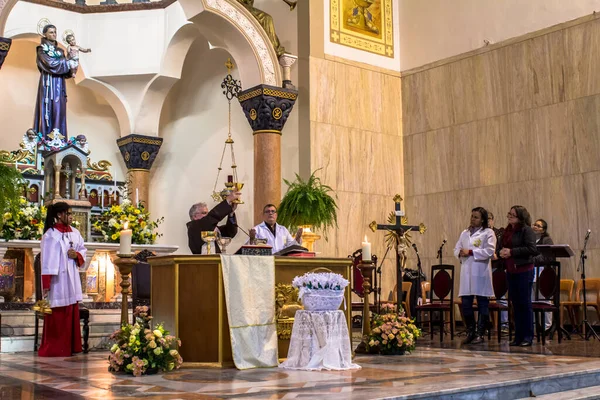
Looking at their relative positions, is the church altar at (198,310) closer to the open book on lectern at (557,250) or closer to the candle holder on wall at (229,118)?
the open book on lectern at (557,250)

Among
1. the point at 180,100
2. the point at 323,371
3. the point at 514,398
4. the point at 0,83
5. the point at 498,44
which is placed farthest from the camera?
the point at 180,100

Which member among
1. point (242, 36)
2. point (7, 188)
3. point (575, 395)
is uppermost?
point (242, 36)

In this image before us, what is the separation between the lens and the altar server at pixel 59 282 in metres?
7.70

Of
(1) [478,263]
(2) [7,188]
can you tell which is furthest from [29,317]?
(1) [478,263]

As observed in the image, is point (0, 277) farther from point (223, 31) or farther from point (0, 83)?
point (0, 83)

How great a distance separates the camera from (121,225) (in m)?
10.1

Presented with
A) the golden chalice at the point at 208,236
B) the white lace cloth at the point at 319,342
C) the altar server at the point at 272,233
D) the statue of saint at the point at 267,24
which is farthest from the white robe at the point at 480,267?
the statue of saint at the point at 267,24

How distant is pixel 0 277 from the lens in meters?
9.07

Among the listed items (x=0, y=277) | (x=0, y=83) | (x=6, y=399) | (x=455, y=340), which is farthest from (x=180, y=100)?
(x=6, y=399)

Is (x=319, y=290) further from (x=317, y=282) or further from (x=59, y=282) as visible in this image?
(x=59, y=282)

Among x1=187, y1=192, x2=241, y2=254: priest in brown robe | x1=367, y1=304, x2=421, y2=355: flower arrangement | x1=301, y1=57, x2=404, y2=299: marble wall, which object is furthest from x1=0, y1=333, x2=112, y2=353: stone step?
x1=301, y1=57, x2=404, y2=299: marble wall

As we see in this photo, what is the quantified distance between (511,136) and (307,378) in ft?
24.1

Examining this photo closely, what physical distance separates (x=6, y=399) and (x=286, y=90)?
8.44 m

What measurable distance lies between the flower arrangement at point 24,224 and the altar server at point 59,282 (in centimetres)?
161
